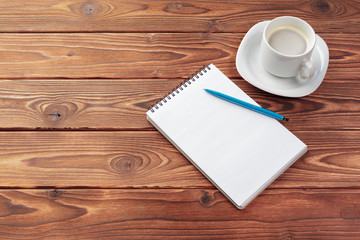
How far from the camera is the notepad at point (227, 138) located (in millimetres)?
714

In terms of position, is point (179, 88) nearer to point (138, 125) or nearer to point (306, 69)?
point (138, 125)

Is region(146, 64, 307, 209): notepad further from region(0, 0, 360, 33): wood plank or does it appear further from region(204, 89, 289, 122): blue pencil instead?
region(0, 0, 360, 33): wood plank

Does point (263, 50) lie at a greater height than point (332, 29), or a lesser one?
greater

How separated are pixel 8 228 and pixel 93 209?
162 mm

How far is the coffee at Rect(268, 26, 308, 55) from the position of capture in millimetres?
760

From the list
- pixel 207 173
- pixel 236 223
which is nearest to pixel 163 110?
pixel 207 173

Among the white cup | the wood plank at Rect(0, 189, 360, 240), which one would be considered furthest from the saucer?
the wood plank at Rect(0, 189, 360, 240)

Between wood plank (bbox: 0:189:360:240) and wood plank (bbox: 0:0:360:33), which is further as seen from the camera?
wood plank (bbox: 0:0:360:33)

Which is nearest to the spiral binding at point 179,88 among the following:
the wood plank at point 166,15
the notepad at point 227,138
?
the notepad at point 227,138

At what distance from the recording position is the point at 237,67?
79cm

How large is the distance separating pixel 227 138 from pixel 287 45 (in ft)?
0.76

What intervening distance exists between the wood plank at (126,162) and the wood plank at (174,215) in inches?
0.7

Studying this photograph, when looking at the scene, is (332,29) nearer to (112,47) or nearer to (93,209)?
(112,47)

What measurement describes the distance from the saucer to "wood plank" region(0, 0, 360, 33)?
2.9 inches
